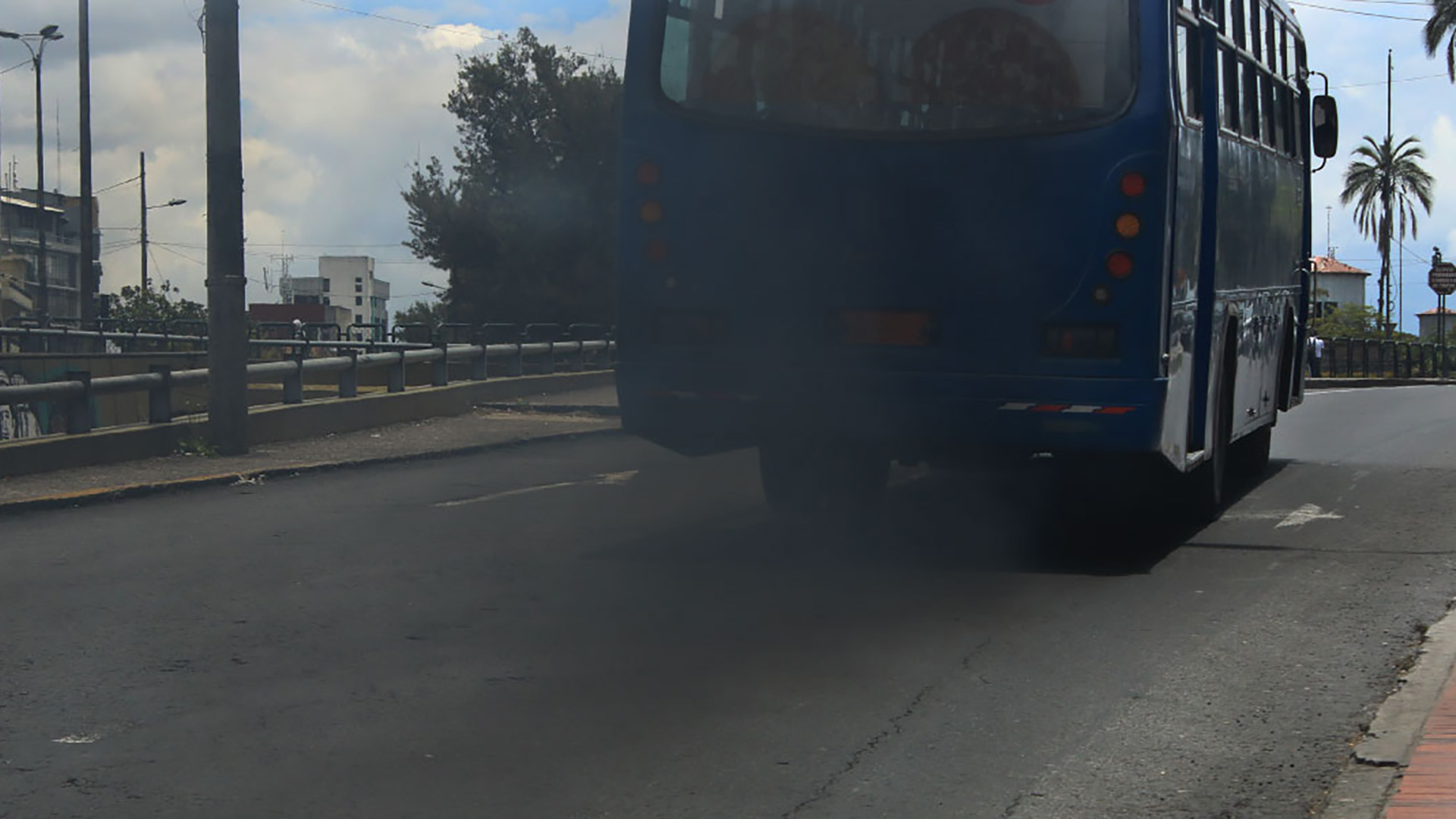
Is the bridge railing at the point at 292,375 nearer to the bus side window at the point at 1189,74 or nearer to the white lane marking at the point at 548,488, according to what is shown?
the white lane marking at the point at 548,488

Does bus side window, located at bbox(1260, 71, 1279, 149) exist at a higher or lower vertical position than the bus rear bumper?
higher

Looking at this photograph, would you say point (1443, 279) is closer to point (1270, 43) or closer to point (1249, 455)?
point (1249, 455)

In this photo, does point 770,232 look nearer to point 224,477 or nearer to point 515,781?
point 515,781

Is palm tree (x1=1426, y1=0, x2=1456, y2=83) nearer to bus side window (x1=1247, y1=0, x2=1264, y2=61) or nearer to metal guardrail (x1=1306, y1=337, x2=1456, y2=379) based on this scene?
metal guardrail (x1=1306, y1=337, x2=1456, y2=379)

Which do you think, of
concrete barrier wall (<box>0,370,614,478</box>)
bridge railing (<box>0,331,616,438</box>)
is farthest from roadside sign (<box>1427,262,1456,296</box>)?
concrete barrier wall (<box>0,370,614,478</box>)

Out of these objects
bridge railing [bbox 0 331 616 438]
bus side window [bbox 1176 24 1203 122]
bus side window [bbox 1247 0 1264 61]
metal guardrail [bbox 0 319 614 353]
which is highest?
bus side window [bbox 1247 0 1264 61]

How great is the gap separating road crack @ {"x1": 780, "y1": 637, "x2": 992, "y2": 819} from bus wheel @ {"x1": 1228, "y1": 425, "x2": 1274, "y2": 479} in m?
8.16

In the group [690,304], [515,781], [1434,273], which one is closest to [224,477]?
[690,304]

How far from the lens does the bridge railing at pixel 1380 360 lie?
53812mm

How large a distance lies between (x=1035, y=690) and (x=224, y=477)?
29.5ft

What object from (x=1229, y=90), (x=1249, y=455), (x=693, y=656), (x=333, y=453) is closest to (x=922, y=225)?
(x=1229, y=90)

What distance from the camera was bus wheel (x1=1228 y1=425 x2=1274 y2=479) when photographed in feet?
48.0

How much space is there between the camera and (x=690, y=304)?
32.5 feet

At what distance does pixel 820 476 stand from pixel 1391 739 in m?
5.85
